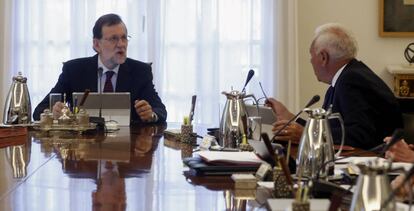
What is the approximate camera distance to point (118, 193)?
1.70 metres

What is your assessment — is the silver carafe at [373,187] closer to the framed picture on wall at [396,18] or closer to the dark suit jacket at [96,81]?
the dark suit jacket at [96,81]

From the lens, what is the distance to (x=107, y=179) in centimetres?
191

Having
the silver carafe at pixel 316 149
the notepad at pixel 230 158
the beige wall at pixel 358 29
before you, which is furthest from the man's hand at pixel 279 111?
the beige wall at pixel 358 29

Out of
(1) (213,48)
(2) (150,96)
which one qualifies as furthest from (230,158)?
(1) (213,48)

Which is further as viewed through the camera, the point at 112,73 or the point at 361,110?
the point at 112,73

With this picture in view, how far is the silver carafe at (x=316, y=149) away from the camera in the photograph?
1805mm

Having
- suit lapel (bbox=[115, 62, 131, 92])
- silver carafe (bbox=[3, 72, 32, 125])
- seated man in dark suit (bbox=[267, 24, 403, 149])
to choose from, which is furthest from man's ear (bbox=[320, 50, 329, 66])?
silver carafe (bbox=[3, 72, 32, 125])

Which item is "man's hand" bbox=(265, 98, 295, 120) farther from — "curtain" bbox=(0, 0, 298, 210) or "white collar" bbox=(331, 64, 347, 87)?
"curtain" bbox=(0, 0, 298, 210)

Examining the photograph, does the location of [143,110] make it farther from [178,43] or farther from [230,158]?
[230,158]

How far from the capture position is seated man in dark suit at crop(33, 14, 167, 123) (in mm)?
3936

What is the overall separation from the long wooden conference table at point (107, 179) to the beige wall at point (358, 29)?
2244 millimetres

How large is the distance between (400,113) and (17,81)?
1833 millimetres

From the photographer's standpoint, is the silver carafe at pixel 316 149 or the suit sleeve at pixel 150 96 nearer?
the silver carafe at pixel 316 149

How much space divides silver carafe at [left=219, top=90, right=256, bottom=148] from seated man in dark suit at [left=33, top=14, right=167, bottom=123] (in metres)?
1.25
